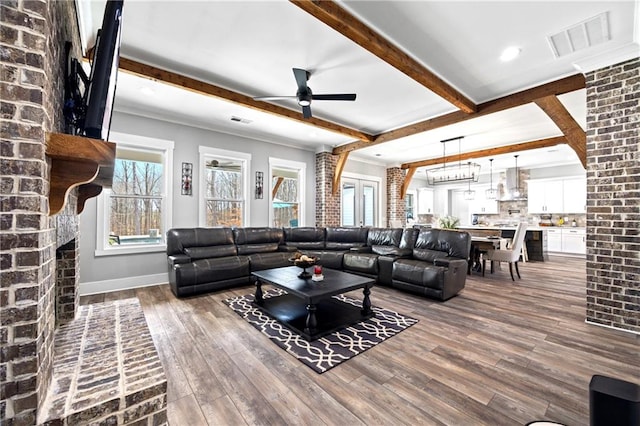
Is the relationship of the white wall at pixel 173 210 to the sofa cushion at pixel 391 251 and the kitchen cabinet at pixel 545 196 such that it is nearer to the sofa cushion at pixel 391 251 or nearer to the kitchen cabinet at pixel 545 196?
the sofa cushion at pixel 391 251

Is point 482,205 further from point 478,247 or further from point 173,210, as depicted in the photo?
point 173,210

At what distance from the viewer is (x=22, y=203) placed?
3.10ft

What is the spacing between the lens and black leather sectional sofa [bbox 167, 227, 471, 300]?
3.78m

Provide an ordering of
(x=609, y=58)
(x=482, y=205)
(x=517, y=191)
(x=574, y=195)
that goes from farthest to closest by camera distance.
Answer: (x=482, y=205), (x=517, y=191), (x=574, y=195), (x=609, y=58)

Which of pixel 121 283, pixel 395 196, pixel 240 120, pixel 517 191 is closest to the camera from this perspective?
pixel 121 283

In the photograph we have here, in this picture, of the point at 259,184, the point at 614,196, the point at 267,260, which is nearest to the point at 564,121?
the point at 614,196

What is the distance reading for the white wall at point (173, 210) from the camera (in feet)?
13.2

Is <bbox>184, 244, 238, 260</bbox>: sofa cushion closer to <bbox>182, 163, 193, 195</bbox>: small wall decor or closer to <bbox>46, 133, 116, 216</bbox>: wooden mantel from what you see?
<bbox>182, 163, 193, 195</bbox>: small wall decor

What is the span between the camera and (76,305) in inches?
80.9

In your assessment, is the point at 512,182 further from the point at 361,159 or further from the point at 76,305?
the point at 76,305

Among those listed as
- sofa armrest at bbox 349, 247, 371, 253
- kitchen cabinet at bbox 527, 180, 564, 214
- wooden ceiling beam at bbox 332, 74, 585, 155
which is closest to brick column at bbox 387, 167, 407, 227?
wooden ceiling beam at bbox 332, 74, 585, 155

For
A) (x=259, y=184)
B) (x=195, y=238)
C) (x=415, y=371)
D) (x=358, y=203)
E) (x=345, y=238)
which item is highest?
(x=259, y=184)

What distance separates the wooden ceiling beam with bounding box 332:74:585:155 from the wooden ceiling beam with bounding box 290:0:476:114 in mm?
936

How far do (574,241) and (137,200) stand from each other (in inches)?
419
